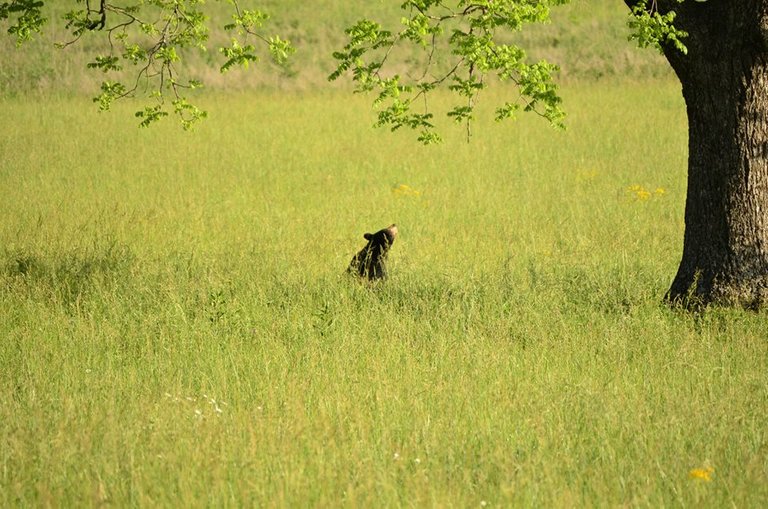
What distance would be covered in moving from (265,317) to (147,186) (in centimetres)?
928

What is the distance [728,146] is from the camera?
8617 millimetres

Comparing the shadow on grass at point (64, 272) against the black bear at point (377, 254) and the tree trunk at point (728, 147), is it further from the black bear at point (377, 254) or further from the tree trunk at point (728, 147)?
the tree trunk at point (728, 147)

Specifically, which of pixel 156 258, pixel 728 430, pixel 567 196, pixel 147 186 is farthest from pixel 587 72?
pixel 728 430

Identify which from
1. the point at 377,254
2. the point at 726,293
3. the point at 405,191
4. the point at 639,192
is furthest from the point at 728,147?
the point at 405,191

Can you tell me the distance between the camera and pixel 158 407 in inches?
233

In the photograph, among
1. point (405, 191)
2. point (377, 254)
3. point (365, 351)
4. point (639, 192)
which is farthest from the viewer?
point (405, 191)

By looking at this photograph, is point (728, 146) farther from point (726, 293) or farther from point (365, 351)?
point (365, 351)

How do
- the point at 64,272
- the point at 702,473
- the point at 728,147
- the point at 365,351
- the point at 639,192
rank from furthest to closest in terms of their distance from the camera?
1. the point at 639,192
2. the point at 64,272
3. the point at 728,147
4. the point at 365,351
5. the point at 702,473

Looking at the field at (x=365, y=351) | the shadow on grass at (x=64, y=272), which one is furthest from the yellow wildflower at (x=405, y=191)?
the shadow on grass at (x=64, y=272)

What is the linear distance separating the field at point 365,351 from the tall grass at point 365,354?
3 centimetres

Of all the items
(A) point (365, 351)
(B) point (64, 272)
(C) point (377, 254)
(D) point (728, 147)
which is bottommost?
(B) point (64, 272)

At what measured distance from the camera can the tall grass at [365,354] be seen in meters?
5.01

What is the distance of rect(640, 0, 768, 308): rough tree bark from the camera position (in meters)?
8.48

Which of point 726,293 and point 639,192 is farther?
point 639,192
